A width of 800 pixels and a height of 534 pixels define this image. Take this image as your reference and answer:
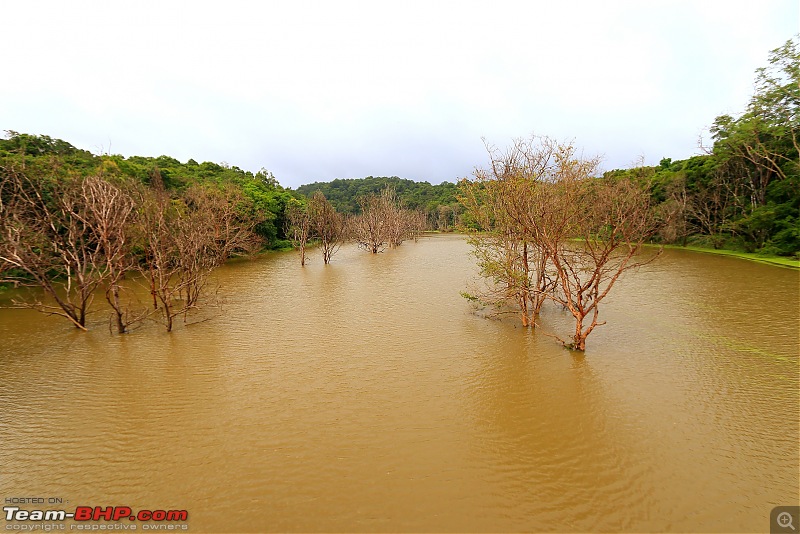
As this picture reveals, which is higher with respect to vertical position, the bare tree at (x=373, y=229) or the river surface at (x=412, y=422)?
the bare tree at (x=373, y=229)

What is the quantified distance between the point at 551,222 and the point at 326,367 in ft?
24.2

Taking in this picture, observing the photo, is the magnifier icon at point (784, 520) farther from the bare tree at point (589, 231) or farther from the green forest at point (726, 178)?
the green forest at point (726, 178)

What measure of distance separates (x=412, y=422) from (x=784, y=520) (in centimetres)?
540

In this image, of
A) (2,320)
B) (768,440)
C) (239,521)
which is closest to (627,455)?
(768,440)

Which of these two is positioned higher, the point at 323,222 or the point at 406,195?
the point at 406,195

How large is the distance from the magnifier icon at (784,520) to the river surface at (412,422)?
15 centimetres

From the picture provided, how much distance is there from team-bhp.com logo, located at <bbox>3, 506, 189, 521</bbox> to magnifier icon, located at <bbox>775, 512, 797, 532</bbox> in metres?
7.95

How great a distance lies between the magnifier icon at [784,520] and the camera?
4668 mm

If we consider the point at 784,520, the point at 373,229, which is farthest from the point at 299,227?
the point at 784,520

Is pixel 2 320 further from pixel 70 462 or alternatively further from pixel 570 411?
pixel 570 411

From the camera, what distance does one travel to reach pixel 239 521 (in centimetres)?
479

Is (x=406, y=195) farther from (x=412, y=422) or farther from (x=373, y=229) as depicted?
(x=412, y=422)

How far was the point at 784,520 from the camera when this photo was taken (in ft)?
15.5

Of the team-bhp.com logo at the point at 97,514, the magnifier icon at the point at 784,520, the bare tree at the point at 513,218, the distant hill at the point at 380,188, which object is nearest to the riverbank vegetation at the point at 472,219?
the bare tree at the point at 513,218
